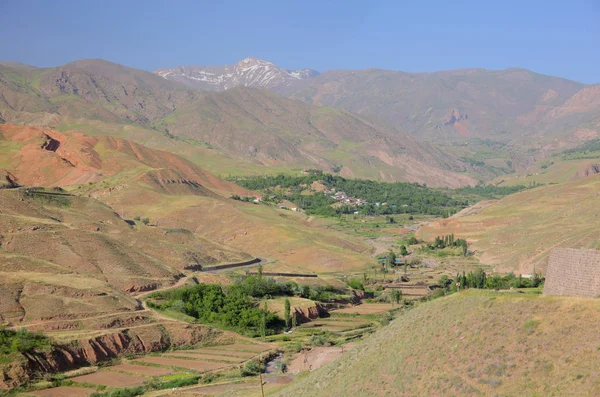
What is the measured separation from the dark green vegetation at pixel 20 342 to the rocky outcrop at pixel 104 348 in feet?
2.21

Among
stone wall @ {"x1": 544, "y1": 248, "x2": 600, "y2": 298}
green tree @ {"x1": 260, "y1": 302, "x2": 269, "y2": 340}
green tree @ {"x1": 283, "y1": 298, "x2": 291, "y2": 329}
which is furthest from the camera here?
green tree @ {"x1": 283, "y1": 298, "x2": 291, "y2": 329}

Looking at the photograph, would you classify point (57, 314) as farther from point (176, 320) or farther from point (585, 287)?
point (585, 287)

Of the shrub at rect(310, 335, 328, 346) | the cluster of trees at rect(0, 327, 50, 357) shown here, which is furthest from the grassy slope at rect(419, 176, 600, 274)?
the cluster of trees at rect(0, 327, 50, 357)

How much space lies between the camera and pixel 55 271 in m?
84.1

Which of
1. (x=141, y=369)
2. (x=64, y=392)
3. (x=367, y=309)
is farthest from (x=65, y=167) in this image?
(x=64, y=392)

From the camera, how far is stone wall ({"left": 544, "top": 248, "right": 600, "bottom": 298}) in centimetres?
3619

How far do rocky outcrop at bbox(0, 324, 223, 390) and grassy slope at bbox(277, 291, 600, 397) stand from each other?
26.3 meters

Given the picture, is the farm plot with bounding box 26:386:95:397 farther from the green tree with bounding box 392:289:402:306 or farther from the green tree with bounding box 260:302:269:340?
the green tree with bounding box 392:289:402:306

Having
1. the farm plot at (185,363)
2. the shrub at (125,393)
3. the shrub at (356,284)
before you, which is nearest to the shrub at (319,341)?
the farm plot at (185,363)

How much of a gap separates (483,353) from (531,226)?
10733 cm

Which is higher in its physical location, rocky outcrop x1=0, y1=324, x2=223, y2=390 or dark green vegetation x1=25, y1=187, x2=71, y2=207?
dark green vegetation x1=25, y1=187, x2=71, y2=207

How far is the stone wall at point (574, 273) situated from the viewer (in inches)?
1425

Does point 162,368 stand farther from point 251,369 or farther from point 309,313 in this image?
point 309,313

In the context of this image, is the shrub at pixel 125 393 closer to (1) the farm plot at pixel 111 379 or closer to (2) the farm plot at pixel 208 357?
(1) the farm plot at pixel 111 379
